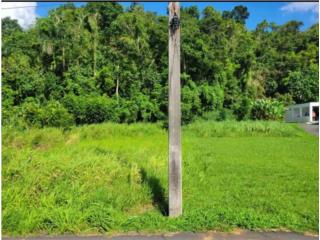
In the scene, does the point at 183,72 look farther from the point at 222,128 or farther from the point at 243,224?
the point at 243,224

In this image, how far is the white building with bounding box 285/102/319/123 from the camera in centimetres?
3588

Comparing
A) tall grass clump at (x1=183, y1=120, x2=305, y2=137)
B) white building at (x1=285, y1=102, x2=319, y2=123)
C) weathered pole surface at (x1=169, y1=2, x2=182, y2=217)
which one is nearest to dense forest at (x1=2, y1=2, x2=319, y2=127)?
tall grass clump at (x1=183, y1=120, x2=305, y2=137)

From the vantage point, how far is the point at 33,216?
15.9 feet

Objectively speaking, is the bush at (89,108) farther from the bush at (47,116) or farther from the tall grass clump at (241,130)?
the tall grass clump at (241,130)

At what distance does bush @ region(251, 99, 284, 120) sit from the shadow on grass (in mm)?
25126

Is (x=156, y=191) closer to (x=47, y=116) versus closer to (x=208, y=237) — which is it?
(x=208, y=237)

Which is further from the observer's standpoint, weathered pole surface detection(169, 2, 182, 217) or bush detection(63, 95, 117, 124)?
bush detection(63, 95, 117, 124)

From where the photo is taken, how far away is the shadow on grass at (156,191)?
566cm

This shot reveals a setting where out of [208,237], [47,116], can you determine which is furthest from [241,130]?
[208,237]

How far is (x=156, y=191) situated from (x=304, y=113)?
34415 mm

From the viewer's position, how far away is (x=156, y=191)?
21.2ft

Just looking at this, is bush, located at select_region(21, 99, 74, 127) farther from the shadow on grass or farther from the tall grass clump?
the shadow on grass

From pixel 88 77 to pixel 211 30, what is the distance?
465 inches

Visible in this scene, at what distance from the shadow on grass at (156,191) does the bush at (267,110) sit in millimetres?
25126
